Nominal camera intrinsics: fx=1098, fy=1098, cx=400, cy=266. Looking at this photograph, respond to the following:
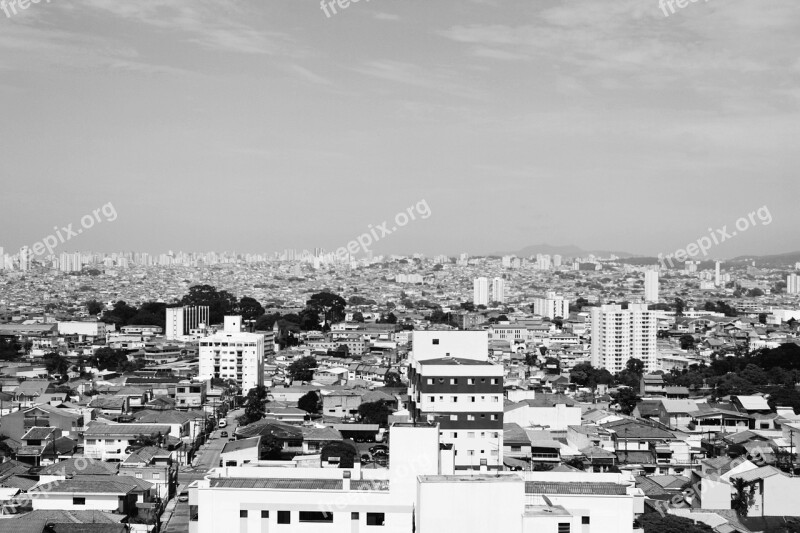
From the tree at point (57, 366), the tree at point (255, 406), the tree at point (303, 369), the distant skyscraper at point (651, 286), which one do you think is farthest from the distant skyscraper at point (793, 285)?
the tree at point (255, 406)

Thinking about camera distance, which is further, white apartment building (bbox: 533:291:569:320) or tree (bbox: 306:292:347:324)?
white apartment building (bbox: 533:291:569:320)

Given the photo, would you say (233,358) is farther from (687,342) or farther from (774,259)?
(774,259)

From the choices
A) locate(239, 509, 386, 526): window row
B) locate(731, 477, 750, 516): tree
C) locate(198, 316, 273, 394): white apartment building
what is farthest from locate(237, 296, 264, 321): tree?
locate(239, 509, 386, 526): window row

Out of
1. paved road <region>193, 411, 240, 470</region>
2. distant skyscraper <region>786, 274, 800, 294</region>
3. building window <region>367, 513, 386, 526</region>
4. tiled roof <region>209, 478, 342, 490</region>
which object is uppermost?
distant skyscraper <region>786, 274, 800, 294</region>

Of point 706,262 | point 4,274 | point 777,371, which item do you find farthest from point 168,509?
point 706,262

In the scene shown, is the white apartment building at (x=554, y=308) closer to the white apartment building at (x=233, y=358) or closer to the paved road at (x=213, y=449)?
the white apartment building at (x=233, y=358)

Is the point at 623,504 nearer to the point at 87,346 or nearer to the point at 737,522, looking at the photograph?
the point at 737,522

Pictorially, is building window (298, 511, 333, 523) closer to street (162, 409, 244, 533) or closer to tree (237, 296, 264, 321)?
street (162, 409, 244, 533)
